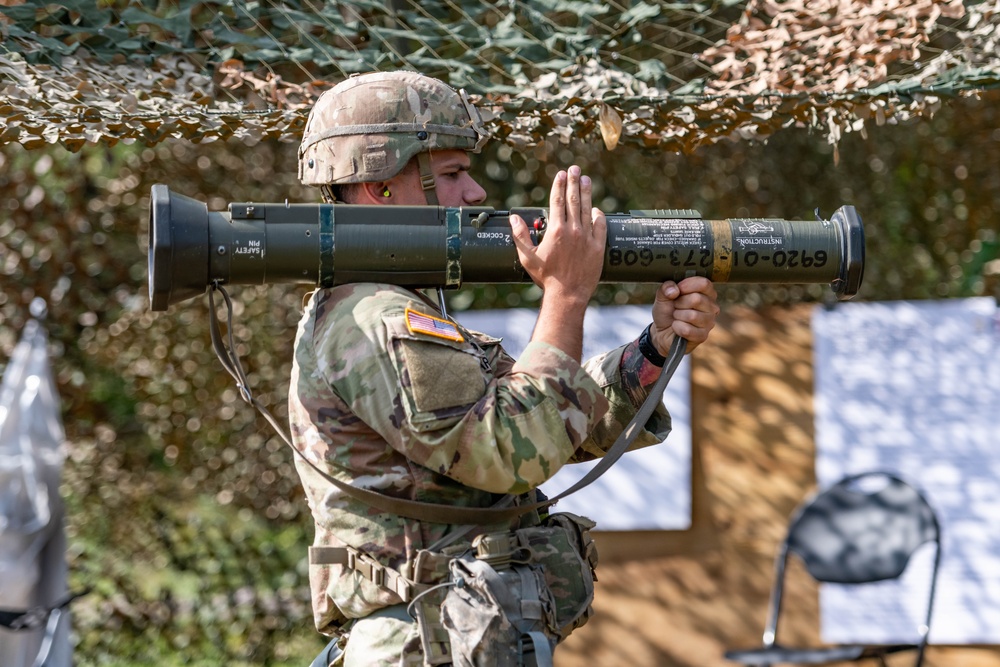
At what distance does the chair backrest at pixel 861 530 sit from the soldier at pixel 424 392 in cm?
230

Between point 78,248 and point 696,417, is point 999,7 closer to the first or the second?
point 696,417

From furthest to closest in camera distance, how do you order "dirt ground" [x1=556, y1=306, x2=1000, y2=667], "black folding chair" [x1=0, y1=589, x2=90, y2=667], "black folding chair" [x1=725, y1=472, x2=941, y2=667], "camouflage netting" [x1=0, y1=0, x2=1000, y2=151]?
"dirt ground" [x1=556, y1=306, x2=1000, y2=667], "black folding chair" [x1=725, y1=472, x2=941, y2=667], "black folding chair" [x1=0, y1=589, x2=90, y2=667], "camouflage netting" [x1=0, y1=0, x2=1000, y2=151]

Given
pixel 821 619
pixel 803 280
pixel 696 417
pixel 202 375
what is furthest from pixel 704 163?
pixel 803 280

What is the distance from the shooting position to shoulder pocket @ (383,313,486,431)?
2.30 m

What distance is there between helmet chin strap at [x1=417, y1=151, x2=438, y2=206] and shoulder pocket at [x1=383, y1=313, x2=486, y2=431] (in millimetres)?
381

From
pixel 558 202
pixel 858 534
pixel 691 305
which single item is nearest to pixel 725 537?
pixel 858 534

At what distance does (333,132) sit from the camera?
8.70ft

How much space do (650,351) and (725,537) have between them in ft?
8.79

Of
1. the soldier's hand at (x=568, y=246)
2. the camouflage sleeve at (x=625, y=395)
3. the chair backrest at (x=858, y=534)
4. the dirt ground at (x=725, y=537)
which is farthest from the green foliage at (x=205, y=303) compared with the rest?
the soldier's hand at (x=568, y=246)

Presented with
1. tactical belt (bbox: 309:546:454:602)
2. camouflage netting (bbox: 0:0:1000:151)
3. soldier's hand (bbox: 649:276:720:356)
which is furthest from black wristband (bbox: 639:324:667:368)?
camouflage netting (bbox: 0:0:1000:151)

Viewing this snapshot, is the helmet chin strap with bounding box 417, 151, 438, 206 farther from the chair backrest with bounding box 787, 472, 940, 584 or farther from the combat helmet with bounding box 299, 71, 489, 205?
the chair backrest with bounding box 787, 472, 940, 584

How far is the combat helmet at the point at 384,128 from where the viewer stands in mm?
2613

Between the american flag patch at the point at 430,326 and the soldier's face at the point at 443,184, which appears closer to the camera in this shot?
the american flag patch at the point at 430,326

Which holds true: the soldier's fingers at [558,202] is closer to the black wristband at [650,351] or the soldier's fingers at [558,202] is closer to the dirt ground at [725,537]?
the black wristband at [650,351]
